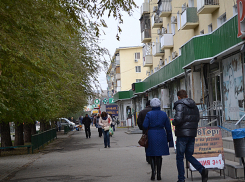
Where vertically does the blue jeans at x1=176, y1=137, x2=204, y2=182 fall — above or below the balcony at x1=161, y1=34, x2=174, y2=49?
below

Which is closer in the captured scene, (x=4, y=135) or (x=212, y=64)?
(x=212, y=64)

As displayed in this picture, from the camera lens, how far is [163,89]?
29500 mm

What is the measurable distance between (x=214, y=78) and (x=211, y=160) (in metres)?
10.6

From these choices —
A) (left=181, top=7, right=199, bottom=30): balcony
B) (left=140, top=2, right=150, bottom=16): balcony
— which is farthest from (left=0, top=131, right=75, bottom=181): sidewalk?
(left=140, top=2, right=150, bottom=16): balcony

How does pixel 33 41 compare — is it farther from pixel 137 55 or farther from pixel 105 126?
pixel 137 55

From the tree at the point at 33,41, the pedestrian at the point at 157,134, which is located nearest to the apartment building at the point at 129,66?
the tree at the point at 33,41

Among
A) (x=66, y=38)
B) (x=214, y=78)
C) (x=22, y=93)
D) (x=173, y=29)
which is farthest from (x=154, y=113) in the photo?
(x=173, y=29)

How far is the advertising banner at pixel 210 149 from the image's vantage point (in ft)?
26.1

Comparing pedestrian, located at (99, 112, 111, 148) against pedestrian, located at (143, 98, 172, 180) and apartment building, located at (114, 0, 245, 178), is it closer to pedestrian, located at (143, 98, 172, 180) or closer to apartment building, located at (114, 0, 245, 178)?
apartment building, located at (114, 0, 245, 178)

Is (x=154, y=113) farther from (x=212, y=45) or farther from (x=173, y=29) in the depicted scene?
(x=173, y=29)

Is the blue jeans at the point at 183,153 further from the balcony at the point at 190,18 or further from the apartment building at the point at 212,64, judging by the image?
the balcony at the point at 190,18

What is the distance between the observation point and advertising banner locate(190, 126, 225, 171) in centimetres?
797

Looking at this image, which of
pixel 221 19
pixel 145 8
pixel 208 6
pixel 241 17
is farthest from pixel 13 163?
pixel 145 8

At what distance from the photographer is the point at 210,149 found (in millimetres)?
8086
